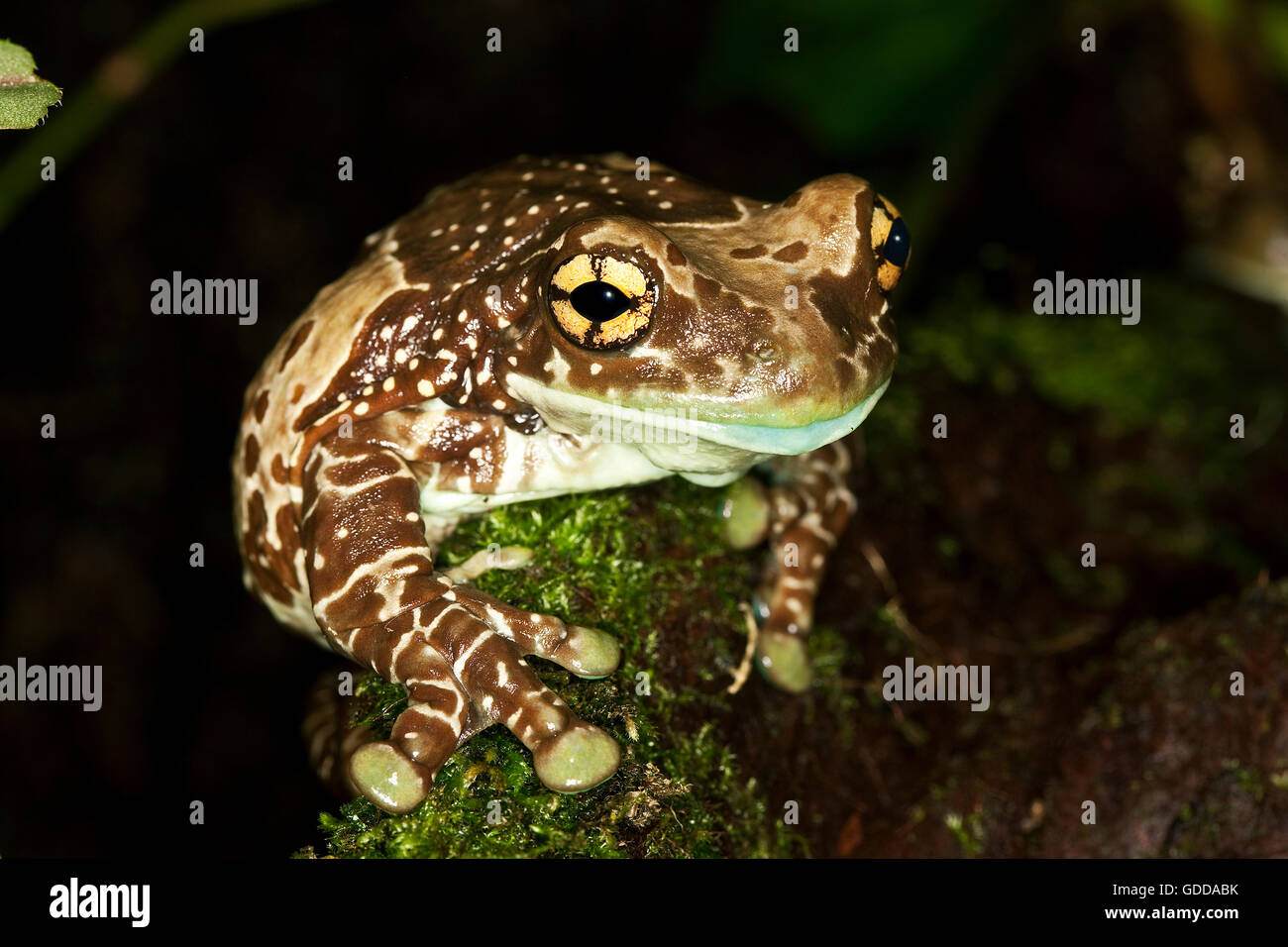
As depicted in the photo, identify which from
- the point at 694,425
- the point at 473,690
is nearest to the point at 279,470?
the point at 473,690

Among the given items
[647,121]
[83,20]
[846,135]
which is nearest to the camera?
[846,135]

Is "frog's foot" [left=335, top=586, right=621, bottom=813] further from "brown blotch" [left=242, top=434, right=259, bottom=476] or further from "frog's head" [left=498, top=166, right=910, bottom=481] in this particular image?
"brown blotch" [left=242, top=434, right=259, bottom=476]

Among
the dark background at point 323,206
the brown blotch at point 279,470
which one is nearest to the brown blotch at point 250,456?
the brown blotch at point 279,470

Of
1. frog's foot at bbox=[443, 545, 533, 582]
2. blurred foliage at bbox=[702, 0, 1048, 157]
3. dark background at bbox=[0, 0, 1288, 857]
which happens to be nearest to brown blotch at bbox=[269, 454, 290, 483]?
frog's foot at bbox=[443, 545, 533, 582]

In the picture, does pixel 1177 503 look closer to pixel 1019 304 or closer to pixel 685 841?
pixel 1019 304
